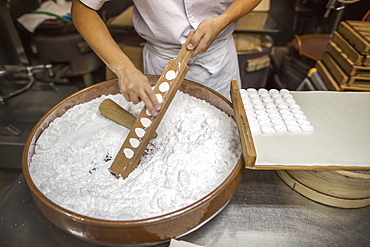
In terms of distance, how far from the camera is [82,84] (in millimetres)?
2713

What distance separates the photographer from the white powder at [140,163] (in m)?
0.68

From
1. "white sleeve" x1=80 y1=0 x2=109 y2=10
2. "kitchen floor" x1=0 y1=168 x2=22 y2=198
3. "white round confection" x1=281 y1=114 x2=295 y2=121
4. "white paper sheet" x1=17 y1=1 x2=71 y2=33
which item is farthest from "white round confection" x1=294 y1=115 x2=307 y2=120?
"white paper sheet" x1=17 y1=1 x2=71 y2=33

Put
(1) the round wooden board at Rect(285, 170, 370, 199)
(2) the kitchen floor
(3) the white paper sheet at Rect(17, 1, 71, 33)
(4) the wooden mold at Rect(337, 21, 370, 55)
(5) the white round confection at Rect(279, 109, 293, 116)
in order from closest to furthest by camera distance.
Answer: (1) the round wooden board at Rect(285, 170, 370, 199) < (5) the white round confection at Rect(279, 109, 293, 116) < (4) the wooden mold at Rect(337, 21, 370, 55) < (2) the kitchen floor < (3) the white paper sheet at Rect(17, 1, 71, 33)

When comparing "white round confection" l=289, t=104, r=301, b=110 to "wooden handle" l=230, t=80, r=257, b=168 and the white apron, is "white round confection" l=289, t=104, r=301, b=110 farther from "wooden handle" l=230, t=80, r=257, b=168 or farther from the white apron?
the white apron

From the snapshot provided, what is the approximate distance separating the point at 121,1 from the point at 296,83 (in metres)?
1.79

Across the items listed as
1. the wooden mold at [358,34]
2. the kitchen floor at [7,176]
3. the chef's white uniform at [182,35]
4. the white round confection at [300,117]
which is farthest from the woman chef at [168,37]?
the kitchen floor at [7,176]

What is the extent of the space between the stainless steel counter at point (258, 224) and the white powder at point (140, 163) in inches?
4.8

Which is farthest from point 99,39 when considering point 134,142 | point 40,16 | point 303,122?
point 40,16

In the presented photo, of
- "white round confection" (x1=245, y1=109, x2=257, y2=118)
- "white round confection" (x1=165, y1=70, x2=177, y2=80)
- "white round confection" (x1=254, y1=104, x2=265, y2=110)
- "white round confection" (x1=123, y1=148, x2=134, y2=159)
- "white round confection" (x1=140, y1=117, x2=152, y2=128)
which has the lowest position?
"white round confection" (x1=123, y1=148, x2=134, y2=159)

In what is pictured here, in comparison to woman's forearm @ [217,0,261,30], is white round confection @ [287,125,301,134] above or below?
below

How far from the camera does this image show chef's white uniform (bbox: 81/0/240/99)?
971mm

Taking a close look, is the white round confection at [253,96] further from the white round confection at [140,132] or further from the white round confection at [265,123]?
the white round confection at [140,132]

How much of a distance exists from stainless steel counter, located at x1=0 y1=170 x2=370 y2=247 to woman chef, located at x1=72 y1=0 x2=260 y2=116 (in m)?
0.38

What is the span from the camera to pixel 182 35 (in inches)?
40.1
